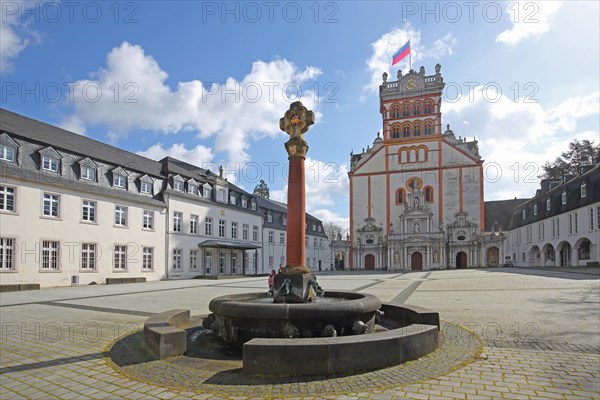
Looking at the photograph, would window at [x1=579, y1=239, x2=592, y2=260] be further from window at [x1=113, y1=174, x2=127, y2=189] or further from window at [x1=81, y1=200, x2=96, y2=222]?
window at [x1=81, y1=200, x2=96, y2=222]

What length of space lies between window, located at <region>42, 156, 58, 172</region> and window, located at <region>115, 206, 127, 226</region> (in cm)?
519

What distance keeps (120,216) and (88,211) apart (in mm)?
2846

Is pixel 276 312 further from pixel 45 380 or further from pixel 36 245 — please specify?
pixel 36 245

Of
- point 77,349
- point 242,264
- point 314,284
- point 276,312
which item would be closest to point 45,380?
point 77,349

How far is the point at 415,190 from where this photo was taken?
57688mm

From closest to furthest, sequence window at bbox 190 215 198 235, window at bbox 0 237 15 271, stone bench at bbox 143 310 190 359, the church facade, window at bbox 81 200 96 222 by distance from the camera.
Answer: stone bench at bbox 143 310 190 359 → window at bbox 0 237 15 271 → window at bbox 81 200 96 222 → window at bbox 190 215 198 235 → the church facade

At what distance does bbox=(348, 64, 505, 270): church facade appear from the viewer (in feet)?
179

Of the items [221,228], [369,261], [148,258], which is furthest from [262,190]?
[148,258]

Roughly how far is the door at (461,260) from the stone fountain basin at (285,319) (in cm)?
5227

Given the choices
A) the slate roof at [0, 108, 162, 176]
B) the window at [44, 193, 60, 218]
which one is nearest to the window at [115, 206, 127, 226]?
the slate roof at [0, 108, 162, 176]

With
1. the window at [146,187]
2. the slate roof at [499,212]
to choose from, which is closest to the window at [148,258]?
the window at [146,187]

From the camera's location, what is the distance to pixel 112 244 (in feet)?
94.1

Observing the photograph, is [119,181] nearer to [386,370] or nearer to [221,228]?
[221,228]

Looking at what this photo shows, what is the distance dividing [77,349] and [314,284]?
180 inches
